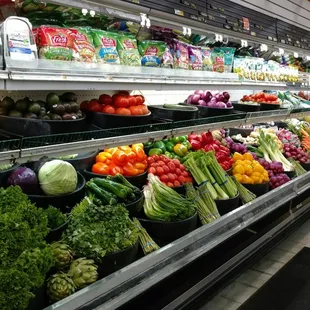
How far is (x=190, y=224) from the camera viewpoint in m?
2.51

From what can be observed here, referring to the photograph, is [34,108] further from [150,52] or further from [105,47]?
[150,52]

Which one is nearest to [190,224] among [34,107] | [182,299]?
[182,299]

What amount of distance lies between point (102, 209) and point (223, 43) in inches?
108

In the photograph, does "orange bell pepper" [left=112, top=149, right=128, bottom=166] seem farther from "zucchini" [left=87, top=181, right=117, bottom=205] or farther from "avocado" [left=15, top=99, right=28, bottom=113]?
"avocado" [left=15, top=99, right=28, bottom=113]

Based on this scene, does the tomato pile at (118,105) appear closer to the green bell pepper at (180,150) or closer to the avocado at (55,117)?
the avocado at (55,117)

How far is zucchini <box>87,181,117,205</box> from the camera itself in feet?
7.67

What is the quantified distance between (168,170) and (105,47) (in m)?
1.03

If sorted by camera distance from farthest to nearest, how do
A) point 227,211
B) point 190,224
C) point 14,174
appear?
point 227,211
point 190,224
point 14,174

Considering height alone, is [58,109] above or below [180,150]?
above

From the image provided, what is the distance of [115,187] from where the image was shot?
2.42 meters

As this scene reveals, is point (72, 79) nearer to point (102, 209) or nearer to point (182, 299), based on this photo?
point (102, 209)

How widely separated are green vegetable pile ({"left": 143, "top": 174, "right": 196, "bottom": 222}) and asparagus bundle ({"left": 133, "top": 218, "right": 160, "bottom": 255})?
0.56ft

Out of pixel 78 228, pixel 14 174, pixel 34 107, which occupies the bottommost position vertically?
pixel 78 228

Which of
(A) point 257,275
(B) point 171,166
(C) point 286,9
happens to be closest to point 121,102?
(B) point 171,166
